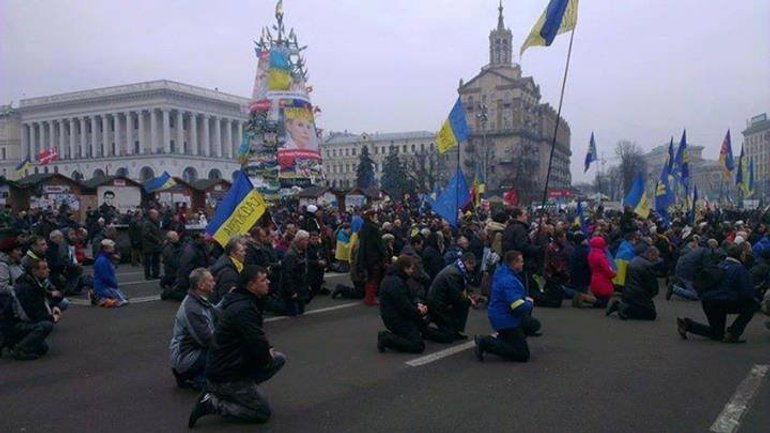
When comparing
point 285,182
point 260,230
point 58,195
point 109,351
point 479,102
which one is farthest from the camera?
point 479,102

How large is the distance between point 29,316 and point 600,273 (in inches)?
385

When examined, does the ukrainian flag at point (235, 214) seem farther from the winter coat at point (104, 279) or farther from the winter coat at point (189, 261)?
the winter coat at point (104, 279)

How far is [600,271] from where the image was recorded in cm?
1258

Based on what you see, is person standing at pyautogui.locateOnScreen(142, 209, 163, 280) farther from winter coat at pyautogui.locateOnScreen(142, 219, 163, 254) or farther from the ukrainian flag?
the ukrainian flag

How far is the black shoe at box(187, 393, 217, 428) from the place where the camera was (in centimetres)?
585

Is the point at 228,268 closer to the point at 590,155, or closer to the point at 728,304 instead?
the point at 728,304

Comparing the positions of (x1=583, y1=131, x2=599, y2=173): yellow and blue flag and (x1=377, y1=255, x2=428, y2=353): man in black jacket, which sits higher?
(x1=583, y1=131, x2=599, y2=173): yellow and blue flag

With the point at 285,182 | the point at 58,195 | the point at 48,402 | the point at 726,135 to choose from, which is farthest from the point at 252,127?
the point at 48,402

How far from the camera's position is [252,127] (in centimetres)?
5200

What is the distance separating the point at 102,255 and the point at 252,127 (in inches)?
1601

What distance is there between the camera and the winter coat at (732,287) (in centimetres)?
917

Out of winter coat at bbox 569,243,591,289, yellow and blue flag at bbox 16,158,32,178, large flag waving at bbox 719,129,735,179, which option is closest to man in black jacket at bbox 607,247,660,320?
winter coat at bbox 569,243,591,289

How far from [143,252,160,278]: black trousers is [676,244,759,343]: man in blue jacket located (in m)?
13.2

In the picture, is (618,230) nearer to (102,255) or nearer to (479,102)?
(102,255)
